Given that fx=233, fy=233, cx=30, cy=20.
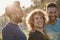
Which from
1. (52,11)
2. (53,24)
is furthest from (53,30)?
(52,11)

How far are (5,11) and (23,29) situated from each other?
0.21m

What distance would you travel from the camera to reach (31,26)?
191 centimetres

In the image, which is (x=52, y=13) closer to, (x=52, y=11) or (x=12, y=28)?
(x=52, y=11)

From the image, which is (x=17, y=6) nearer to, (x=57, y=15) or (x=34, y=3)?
(x=34, y=3)

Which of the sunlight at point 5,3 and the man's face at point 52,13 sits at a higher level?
the sunlight at point 5,3

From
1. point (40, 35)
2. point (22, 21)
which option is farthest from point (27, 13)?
point (40, 35)

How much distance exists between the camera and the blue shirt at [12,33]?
72.6 inches

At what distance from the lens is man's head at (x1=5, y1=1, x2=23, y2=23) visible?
186 cm

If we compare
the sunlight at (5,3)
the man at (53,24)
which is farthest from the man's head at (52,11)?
the sunlight at (5,3)

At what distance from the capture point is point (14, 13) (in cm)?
188

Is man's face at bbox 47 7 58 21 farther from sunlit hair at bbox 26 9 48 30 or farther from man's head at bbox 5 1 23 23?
man's head at bbox 5 1 23 23

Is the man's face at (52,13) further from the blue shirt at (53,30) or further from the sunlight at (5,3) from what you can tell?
the sunlight at (5,3)

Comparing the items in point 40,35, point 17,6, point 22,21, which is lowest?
point 40,35

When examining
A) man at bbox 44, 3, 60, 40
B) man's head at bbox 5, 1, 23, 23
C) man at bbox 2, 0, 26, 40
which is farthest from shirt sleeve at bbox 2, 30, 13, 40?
man at bbox 44, 3, 60, 40
